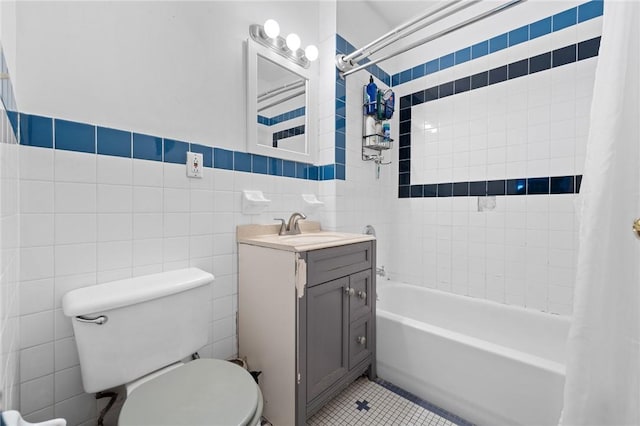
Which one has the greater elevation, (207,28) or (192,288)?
(207,28)

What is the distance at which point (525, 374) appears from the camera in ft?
3.71

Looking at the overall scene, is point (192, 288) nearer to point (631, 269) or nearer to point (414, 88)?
point (631, 269)

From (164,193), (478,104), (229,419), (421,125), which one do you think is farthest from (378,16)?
Result: (229,419)

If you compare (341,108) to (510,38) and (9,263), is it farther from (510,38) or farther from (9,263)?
(9,263)

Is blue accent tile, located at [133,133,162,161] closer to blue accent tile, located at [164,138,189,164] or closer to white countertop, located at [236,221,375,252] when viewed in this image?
blue accent tile, located at [164,138,189,164]

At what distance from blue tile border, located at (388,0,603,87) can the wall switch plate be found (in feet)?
6.21

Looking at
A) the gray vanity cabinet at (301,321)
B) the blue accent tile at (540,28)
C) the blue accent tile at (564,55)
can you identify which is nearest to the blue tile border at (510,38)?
the blue accent tile at (540,28)

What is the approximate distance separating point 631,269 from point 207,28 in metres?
1.81

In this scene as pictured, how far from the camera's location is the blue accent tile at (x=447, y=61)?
6.93ft

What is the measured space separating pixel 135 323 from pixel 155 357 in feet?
0.53

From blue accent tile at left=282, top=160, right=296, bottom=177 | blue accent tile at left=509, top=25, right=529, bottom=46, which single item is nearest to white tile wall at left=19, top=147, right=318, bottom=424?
blue accent tile at left=282, top=160, right=296, bottom=177

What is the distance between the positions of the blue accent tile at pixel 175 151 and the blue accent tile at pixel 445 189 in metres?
1.84

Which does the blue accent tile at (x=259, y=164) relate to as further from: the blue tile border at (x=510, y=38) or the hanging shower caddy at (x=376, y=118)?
the blue tile border at (x=510, y=38)

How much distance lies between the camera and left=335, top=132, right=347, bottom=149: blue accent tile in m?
1.90
